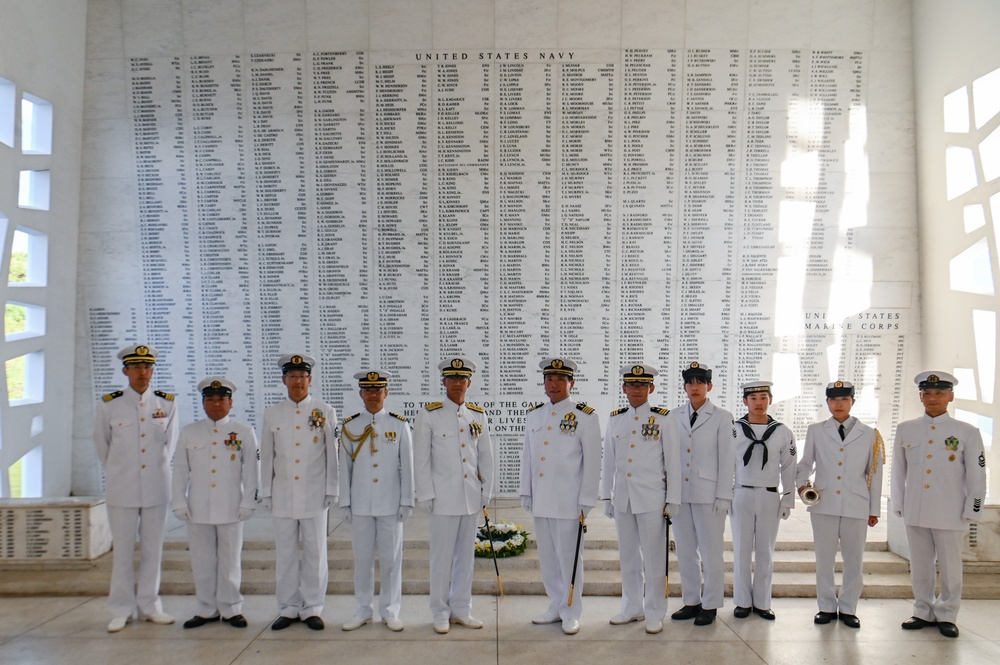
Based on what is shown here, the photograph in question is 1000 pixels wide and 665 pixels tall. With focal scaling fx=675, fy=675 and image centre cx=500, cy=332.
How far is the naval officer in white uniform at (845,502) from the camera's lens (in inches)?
217

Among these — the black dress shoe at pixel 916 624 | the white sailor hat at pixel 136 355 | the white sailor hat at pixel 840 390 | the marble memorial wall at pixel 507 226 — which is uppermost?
the marble memorial wall at pixel 507 226

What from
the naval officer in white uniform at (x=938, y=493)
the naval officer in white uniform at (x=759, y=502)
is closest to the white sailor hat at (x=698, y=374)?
the naval officer in white uniform at (x=759, y=502)

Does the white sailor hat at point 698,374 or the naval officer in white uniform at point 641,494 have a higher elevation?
the white sailor hat at point 698,374

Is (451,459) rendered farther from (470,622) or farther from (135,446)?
(135,446)

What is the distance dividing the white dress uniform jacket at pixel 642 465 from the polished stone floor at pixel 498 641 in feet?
3.47

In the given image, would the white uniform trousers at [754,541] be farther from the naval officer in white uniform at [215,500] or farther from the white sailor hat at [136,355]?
the white sailor hat at [136,355]

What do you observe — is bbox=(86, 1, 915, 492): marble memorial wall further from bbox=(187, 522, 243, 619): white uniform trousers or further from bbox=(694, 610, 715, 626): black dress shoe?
bbox=(694, 610, 715, 626): black dress shoe

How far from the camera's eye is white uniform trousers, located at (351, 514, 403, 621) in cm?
540

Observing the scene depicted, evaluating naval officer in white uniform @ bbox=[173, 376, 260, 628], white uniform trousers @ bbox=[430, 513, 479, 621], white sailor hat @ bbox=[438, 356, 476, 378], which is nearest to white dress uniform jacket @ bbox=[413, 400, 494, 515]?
white uniform trousers @ bbox=[430, 513, 479, 621]

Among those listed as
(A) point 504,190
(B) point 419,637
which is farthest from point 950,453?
(A) point 504,190

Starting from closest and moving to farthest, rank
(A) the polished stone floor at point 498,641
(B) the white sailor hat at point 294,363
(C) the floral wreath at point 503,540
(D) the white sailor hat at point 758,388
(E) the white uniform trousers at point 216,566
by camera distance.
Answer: (A) the polished stone floor at point 498,641
(E) the white uniform trousers at point 216,566
(B) the white sailor hat at point 294,363
(D) the white sailor hat at point 758,388
(C) the floral wreath at point 503,540

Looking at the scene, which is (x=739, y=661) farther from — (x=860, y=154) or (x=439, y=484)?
(x=860, y=154)

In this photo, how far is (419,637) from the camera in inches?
207

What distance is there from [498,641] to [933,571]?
361 centimetres
